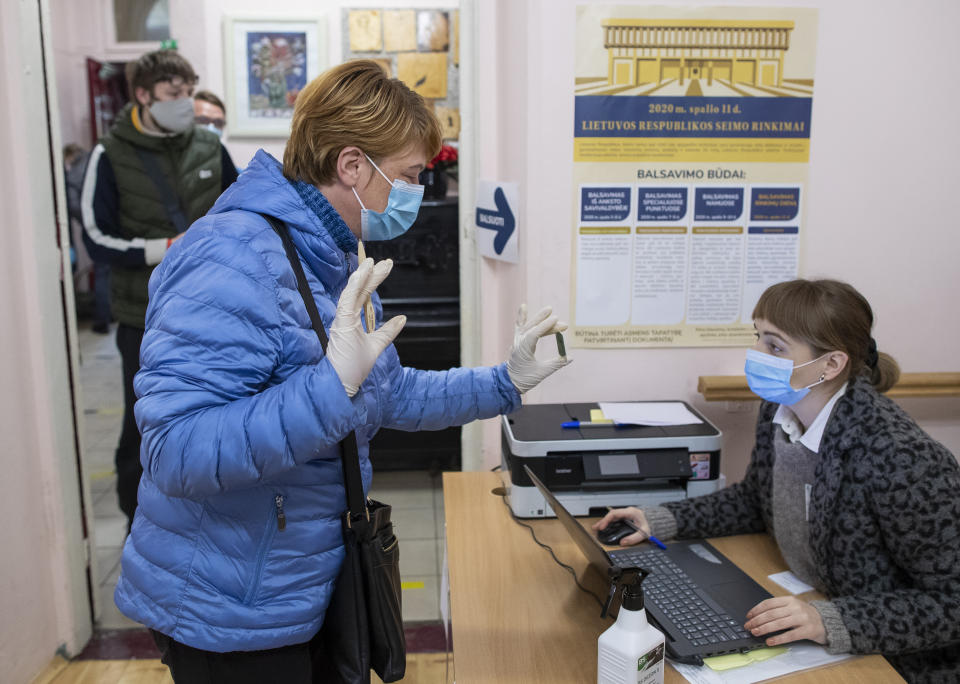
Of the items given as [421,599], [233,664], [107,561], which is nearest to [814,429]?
[233,664]

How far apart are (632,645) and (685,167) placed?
A: 1.45 meters

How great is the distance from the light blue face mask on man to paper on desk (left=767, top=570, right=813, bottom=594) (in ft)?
3.25

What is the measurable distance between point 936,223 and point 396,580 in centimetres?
184

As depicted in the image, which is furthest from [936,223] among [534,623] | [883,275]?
[534,623]

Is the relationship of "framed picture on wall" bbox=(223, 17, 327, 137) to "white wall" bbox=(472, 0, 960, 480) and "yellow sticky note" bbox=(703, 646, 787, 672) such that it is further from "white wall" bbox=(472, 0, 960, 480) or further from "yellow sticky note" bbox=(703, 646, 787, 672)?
"yellow sticky note" bbox=(703, 646, 787, 672)

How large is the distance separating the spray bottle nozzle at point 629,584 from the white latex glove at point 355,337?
1.55ft

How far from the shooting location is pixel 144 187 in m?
2.87

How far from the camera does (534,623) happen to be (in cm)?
149

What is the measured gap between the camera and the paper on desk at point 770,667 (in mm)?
Result: 1290

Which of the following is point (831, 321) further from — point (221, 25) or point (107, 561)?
point (221, 25)

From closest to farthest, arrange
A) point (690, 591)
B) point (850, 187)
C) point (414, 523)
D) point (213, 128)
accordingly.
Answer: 1. point (690, 591)
2. point (850, 187)
3. point (414, 523)
4. point (213, 128)

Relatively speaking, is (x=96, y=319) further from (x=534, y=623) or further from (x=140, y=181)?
(x=534, y=623)

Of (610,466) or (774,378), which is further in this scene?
(610,466)

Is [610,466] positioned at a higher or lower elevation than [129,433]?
higher
